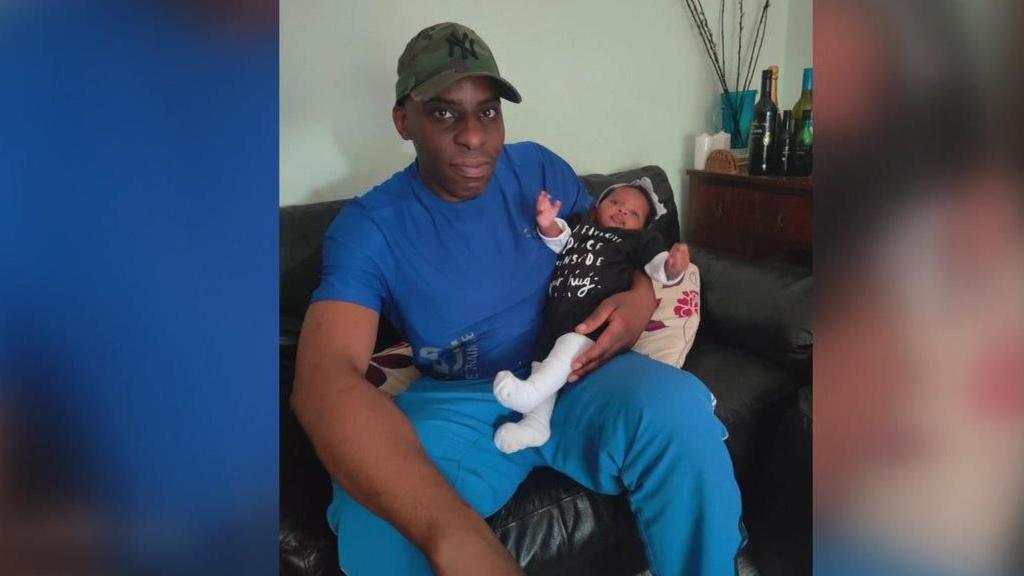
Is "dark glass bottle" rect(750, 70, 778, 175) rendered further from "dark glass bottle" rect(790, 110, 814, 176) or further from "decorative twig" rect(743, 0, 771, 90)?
"decorative twig" rect(743, 0, 771, 90)

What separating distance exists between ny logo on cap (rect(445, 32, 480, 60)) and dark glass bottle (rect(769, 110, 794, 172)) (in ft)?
3.98

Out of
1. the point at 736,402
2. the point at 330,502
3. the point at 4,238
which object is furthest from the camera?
the point at 736,402

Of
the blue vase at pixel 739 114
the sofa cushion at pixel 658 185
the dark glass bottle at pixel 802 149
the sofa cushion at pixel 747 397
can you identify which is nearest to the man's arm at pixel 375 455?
the sofa cushion at pixel 747 397

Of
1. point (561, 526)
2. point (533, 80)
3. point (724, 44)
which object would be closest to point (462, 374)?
point (561, 526)

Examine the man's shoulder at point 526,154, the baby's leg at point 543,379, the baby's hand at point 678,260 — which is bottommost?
the baby's leg at point 543,379

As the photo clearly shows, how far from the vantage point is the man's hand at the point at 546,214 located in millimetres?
1231

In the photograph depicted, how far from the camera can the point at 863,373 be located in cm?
23

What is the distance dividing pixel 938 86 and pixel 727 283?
1.39m

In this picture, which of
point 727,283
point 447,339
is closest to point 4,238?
point 447,339

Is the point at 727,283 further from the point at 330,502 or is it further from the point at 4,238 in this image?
the point at 4,238

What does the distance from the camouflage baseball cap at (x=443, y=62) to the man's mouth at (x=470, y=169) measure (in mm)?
124

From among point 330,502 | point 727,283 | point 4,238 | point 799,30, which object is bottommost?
point 330,502

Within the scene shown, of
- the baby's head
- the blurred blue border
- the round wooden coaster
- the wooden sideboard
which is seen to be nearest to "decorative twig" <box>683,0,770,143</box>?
the round wooden coaster

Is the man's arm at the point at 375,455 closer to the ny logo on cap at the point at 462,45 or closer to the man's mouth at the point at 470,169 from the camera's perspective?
the man's mouth at the point at 470,169
